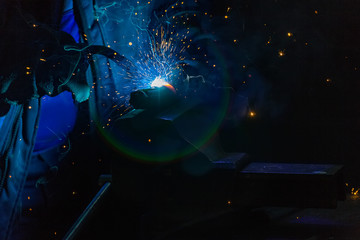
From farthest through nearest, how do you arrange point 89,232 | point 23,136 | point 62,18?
point 62,18, point 23,136, point 89,232

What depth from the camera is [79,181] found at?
690 cm

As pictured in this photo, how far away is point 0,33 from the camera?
584 cm

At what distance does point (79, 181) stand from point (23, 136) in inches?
58.5

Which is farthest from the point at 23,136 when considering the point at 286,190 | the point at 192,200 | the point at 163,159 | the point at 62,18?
the point at 286,190

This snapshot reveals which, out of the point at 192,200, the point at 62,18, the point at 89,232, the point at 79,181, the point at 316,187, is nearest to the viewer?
the point at 316,187

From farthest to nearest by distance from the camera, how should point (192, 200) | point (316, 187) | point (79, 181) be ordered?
point (79, 181) < point (192, 200) < point (316, 187)

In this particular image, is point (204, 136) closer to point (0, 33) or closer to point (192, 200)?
point (192, 200)

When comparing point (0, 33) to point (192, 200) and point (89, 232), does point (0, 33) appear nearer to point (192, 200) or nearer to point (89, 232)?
point (89, 232)

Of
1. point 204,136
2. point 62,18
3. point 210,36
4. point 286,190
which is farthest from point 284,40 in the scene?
point 62,18

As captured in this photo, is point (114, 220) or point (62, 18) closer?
point (114, 220)

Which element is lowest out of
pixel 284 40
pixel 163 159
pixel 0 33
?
pixel 163 159

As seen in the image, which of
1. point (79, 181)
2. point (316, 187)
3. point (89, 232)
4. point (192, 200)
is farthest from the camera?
point (79, 181)

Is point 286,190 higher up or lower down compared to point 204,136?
lower down

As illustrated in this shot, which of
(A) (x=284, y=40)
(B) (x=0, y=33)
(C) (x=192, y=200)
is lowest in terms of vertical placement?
(C) (x=192, y=200)
